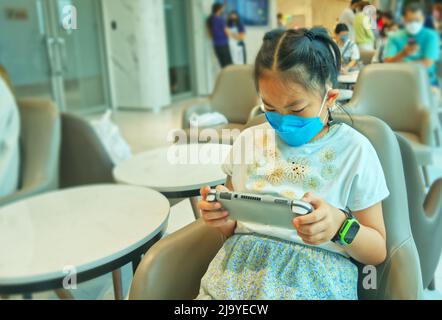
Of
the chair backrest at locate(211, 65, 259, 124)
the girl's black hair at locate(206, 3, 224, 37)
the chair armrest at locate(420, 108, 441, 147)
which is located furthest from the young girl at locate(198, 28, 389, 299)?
the girl's black hair at locate(206, 3, 224, 37)

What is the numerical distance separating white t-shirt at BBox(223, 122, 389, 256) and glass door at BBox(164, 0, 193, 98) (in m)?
5.78

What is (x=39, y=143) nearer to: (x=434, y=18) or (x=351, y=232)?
(x=351, y=232)

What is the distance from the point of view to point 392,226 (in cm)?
87

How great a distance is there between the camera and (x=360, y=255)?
2.66ft

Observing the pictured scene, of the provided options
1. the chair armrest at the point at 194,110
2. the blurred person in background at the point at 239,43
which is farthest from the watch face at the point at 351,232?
the chair armrest at the point at 194,110

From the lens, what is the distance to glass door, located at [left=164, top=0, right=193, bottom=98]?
645 centimetres

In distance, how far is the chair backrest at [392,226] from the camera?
0.83m

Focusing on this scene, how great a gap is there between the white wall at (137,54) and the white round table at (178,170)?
572mm

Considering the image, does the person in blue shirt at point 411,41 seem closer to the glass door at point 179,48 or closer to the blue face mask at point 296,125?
the blue face mask at point 296,125

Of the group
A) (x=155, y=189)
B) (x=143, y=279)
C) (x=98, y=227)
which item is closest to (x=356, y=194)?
(x=143, y=279)

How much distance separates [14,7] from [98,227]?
140 inches

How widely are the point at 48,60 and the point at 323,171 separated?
3.96 meters

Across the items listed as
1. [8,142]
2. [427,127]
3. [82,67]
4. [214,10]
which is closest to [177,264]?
[427,127]
